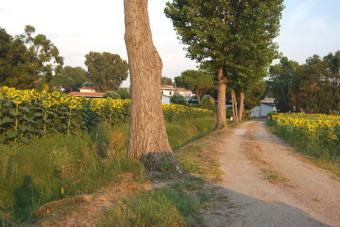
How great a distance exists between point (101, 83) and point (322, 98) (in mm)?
62255

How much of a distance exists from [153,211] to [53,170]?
16.8 ft

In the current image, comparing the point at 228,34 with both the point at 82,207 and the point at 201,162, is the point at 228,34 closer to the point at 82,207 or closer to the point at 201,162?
the point at 201,162

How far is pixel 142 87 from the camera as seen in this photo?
30.8 ft

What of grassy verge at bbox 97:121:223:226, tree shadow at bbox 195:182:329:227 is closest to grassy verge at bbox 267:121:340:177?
tree shadow at bbox 195:182:329:227

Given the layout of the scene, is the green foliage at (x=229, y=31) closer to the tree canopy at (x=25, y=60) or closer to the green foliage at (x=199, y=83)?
the tree canopy at (x=25, y=60)

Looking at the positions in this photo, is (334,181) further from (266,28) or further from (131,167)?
(266,28)

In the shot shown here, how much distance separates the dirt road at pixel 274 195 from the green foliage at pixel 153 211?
37 cm

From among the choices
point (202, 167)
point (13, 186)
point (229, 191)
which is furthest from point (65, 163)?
point (229, 191)

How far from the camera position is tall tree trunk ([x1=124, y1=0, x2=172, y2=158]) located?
30.6 feet

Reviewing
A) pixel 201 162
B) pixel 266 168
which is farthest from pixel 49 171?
pixel 266 168

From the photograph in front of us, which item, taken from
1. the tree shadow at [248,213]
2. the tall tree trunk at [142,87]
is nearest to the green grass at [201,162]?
the tall tree trunk at [142,87]

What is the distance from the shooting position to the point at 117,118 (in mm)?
18375

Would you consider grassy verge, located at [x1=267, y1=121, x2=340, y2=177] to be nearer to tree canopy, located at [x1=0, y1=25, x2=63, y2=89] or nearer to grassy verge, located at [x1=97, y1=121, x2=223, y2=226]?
grassy verge, located at [x1=97, y1=121, x2=223, y2=226]

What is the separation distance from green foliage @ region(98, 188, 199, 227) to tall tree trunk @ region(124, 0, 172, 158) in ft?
8.41
